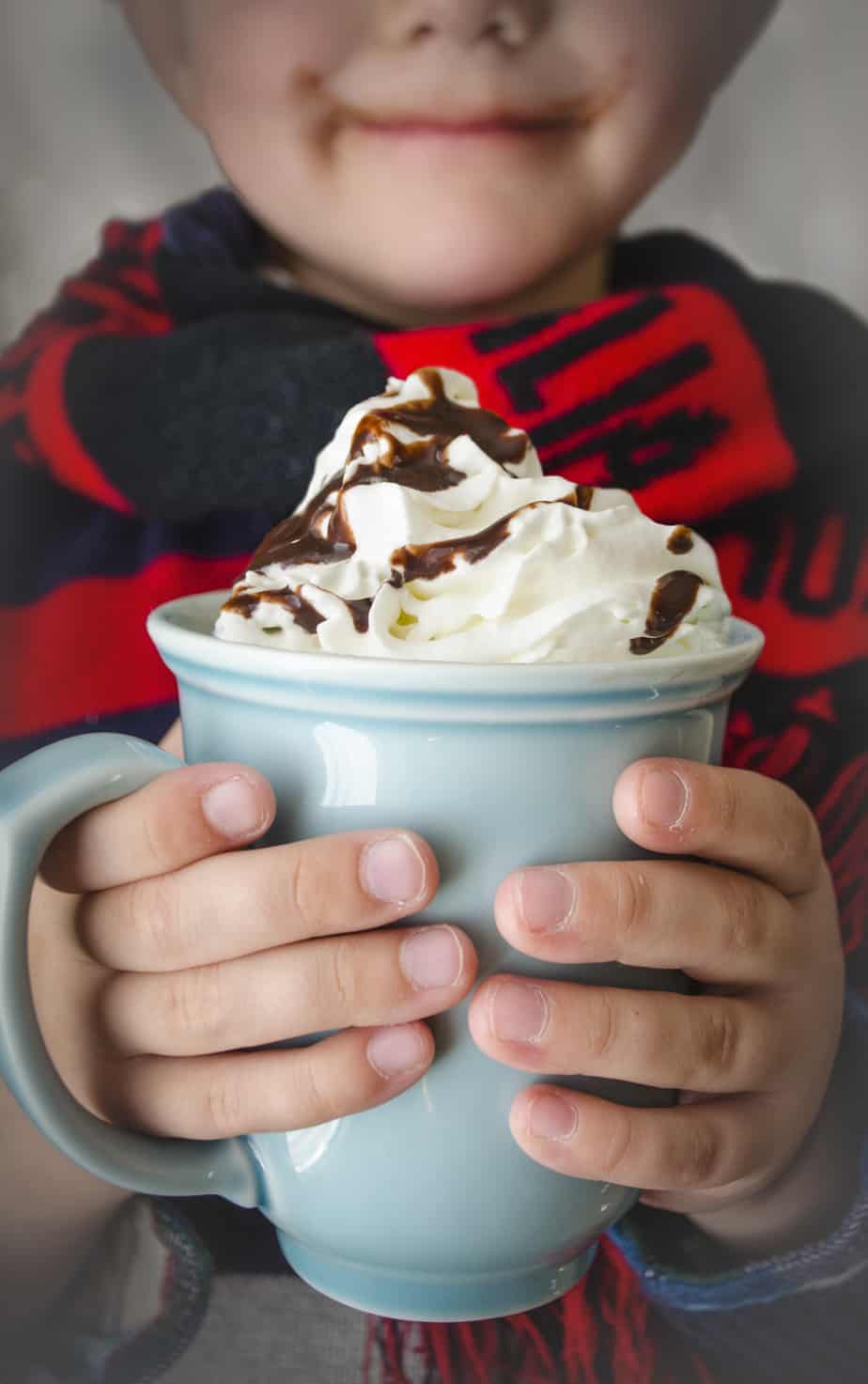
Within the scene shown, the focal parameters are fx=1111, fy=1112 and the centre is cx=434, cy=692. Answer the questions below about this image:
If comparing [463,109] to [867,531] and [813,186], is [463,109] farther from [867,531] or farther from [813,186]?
[867,531]

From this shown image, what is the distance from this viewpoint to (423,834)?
299 mm

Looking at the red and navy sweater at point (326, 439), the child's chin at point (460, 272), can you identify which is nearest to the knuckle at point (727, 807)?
the red and navy sweater at point (326, 439)

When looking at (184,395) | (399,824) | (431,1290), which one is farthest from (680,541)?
(184,395)

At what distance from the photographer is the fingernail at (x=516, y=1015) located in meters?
0.31

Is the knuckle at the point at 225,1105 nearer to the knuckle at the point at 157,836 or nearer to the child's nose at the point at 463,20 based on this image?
the knuckle at the point at 157,836

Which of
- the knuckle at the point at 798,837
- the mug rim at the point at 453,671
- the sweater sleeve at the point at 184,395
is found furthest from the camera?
the sweater sleeve at the point at 184,395

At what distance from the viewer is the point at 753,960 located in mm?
383

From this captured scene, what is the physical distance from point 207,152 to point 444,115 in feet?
0.48

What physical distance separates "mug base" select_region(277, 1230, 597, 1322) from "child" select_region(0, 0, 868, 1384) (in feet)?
0.06

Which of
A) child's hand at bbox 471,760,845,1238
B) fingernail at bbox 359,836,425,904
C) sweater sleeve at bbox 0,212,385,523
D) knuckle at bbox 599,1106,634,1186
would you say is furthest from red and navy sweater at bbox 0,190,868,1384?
fingernail at bbox 359,836,425,904

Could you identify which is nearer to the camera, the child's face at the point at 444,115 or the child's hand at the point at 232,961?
the child's hand at the point at 232,961

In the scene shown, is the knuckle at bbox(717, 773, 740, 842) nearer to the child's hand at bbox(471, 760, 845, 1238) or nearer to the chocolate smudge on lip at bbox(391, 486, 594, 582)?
the child's hand at bbox(471, 760, 845, 1238)

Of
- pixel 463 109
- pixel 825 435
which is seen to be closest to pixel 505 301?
pixel 463 109

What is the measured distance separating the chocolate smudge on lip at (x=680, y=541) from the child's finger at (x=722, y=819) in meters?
0.07
